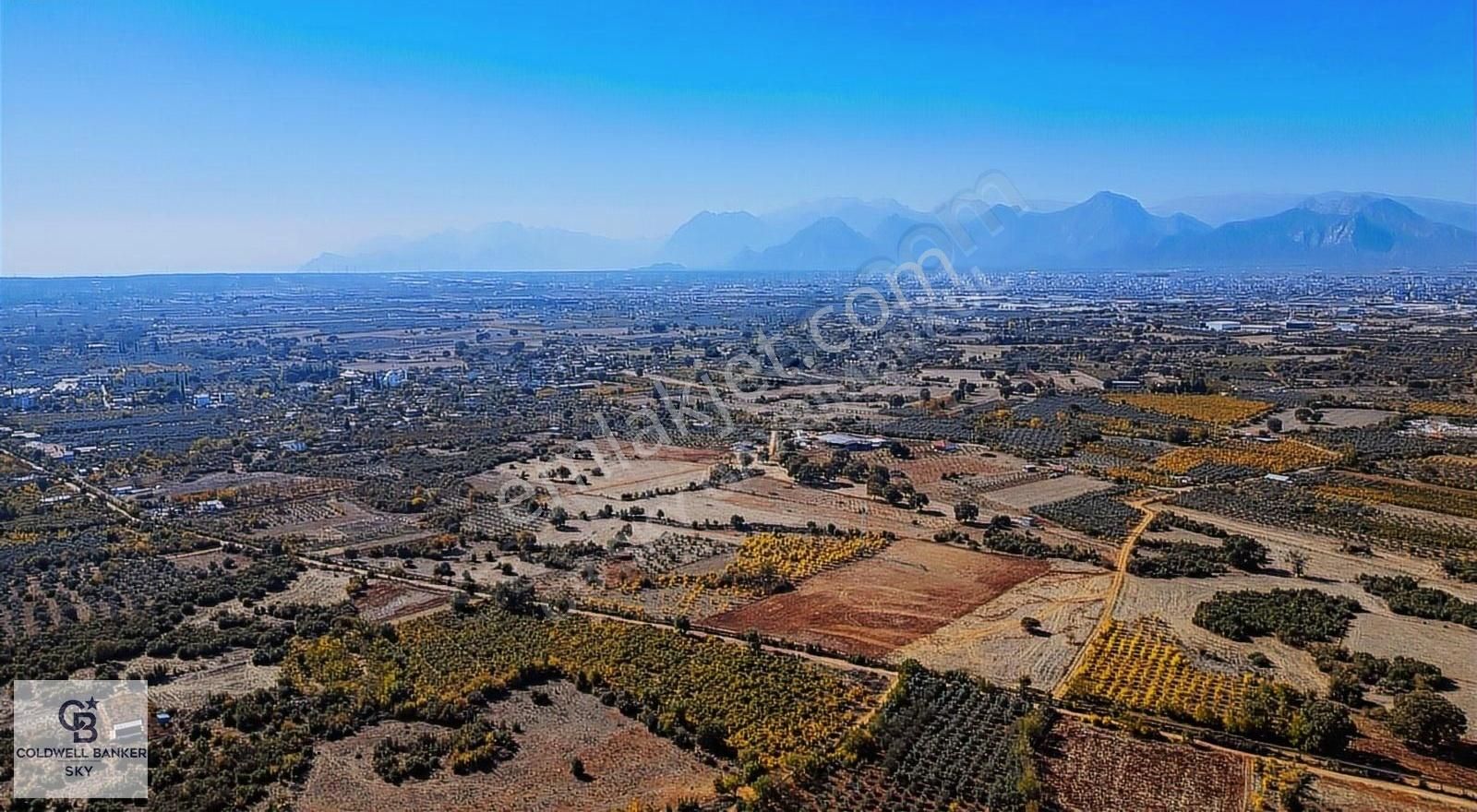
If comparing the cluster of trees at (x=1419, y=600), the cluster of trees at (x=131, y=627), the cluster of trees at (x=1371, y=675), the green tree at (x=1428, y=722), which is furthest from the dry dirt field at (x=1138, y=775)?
the cluster of trees at (x=131, y=627)

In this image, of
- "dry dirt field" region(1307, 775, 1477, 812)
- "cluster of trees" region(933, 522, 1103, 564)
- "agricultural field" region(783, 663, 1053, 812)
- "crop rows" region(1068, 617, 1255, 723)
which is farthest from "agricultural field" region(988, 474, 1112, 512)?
"dry dirt field" region(1307, 775, 1477, 812)

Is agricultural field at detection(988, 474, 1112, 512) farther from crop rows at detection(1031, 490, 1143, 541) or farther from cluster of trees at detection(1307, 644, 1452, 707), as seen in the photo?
cluster of trees at detection(1307, 644, 1452, 707)

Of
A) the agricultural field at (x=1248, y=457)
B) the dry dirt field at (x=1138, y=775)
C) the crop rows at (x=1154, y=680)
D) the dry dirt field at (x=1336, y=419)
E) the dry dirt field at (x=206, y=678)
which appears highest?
the dry dirt field at (x=1336, y=419)

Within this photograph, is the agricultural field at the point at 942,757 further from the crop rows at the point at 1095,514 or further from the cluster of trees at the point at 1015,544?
the crop rows at the point at 1095,514

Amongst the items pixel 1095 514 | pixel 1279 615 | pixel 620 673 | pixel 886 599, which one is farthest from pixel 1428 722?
pixel 1095 514

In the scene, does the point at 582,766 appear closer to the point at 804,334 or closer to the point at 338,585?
the point at 338,585

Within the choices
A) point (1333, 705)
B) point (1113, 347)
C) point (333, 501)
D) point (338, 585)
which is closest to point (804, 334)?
point (1113, 347)
